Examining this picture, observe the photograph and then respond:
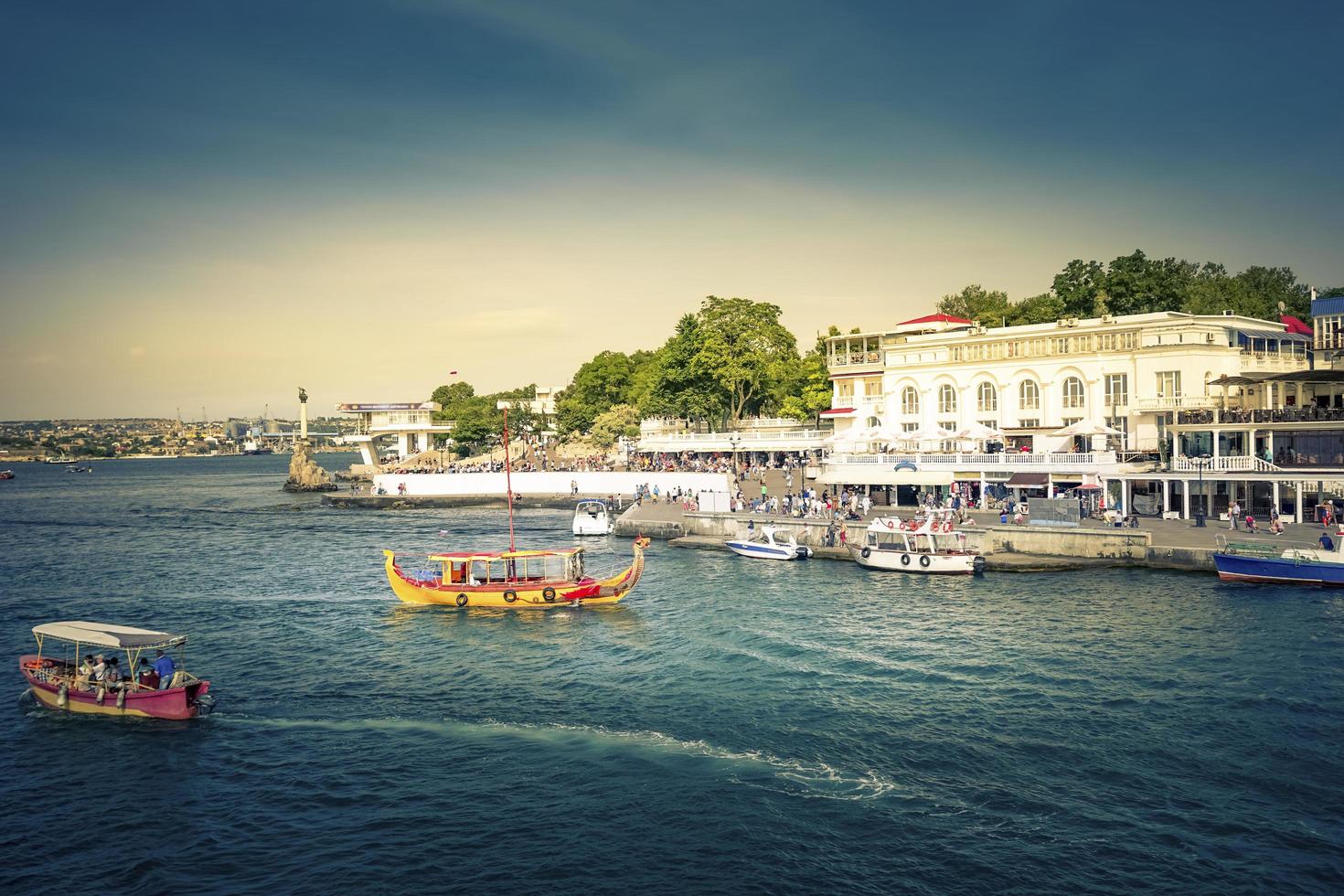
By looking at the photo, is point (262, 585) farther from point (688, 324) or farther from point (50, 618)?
point (688, 324)

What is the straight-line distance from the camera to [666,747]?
21266mm

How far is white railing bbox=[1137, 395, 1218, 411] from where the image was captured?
52.2m

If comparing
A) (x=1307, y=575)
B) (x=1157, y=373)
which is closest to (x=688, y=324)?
(x=1157, y=373)

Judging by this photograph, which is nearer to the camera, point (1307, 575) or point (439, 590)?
point (1307, 575)

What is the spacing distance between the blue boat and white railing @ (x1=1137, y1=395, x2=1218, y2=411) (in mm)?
17890

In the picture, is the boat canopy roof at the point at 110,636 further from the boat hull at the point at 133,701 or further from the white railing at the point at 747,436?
the white railing at the point at 747,436

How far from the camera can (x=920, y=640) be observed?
1179 inches

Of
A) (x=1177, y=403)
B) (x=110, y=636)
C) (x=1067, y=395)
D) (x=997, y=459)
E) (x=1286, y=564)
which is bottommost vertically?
(x=1286, y=564)

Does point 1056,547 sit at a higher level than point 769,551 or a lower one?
higher

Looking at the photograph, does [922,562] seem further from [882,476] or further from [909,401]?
[909,401]

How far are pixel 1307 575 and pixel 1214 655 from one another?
1152 centimetres

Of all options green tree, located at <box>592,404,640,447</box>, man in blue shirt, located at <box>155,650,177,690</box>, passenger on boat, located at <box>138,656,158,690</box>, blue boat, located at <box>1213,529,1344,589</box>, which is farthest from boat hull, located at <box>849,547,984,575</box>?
green tree, located at <box>592,404,640,447</box>

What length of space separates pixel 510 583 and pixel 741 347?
49.8 m

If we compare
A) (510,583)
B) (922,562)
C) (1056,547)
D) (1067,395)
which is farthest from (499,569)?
(1067,395)
